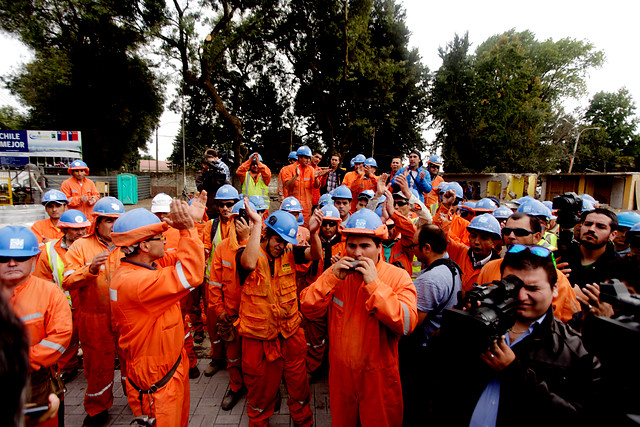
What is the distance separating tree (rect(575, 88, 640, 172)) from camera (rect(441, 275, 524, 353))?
149 ft

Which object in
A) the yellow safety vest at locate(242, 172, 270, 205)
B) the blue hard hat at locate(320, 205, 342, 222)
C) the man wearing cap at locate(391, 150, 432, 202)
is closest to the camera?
the blue hard hat at locate(320, 205, 342, 222)

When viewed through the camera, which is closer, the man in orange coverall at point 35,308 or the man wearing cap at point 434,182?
the man in orange coverall at point 35,308

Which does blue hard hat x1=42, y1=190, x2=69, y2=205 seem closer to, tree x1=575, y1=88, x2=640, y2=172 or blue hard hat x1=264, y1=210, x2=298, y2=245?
blue hard hat x1=264, y1=210, x2=298, y2=245

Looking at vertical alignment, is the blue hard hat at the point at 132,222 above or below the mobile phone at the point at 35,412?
above

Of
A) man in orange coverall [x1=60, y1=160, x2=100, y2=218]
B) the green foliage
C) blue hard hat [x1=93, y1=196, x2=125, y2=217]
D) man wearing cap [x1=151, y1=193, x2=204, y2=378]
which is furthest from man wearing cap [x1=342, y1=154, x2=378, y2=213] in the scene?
the green foliage

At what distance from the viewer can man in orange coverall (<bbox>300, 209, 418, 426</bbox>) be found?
2.38 metres

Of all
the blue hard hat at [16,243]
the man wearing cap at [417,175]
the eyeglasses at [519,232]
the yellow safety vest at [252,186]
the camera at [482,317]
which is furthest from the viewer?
the yellow safety vest at [252,186]

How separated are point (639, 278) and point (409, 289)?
1.38 meters

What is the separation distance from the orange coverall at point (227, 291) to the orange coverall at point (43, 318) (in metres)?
1.40

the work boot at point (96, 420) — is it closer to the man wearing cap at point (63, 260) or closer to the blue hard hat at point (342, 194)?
the man wearing cap at point (63, 260)

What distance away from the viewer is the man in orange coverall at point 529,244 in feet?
8.00

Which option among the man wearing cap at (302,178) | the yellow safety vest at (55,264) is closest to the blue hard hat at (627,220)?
the man wearing cap at (302,178)

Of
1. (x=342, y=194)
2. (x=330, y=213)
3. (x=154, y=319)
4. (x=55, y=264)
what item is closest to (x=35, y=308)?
(x=154, y=319)

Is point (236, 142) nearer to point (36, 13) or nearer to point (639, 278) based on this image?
point (36, 13)
